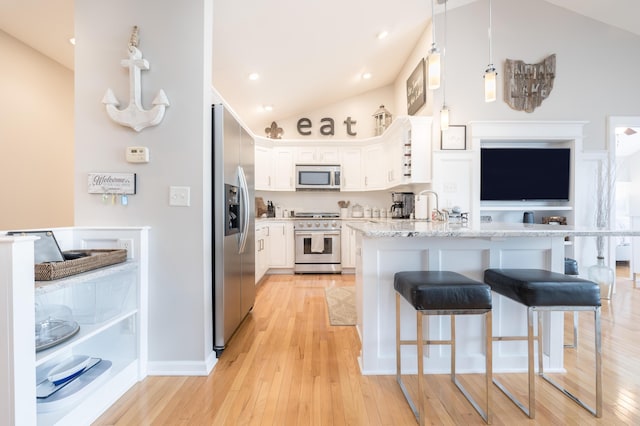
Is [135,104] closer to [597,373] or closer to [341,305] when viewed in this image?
[341,305]

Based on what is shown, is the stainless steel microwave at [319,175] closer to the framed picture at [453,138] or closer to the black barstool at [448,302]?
the framed picture at [453,138]

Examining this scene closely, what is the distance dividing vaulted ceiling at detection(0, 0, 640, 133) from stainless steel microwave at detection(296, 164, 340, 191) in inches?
44.7

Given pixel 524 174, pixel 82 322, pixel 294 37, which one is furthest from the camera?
pixel 524 174

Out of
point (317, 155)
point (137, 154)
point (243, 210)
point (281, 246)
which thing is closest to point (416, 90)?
point (317, 155)

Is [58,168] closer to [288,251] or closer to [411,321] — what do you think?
[288,251]

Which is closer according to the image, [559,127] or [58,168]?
[58,168]

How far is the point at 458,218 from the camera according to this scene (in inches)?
Result: 107

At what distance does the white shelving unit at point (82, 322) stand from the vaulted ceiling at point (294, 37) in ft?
6.66

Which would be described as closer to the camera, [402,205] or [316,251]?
[402,205]

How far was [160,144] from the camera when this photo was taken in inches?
74.8

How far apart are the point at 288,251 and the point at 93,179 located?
320cm

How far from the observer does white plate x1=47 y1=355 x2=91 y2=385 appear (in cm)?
153

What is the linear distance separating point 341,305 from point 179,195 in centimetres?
211

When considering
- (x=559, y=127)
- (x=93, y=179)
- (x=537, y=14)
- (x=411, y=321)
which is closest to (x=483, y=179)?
(x=559, y=127)
